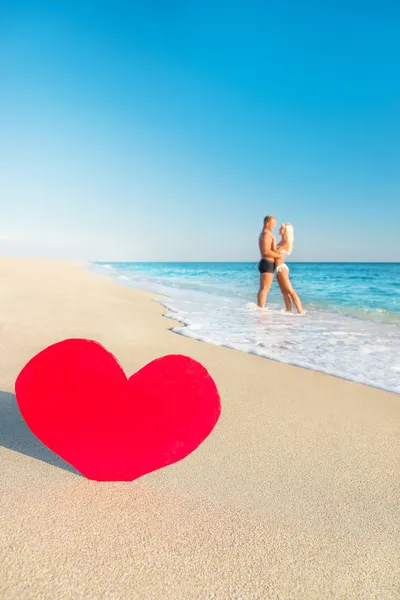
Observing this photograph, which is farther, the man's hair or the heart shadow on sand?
the man's hair

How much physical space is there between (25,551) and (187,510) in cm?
47

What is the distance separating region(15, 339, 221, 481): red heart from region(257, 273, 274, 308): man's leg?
6.78 metres

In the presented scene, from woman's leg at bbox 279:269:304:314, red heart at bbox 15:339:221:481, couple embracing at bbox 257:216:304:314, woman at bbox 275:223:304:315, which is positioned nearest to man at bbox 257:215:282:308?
couple embracing at bbox 257:216:304:314

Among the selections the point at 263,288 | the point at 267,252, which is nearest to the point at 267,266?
the point at 267,252

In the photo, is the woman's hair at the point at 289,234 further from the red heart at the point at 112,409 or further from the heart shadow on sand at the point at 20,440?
the red heart at the point at 112,409

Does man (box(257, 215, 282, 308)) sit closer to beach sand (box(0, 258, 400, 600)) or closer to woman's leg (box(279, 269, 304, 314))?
woman's leg (box(279, 269, 304, 314))

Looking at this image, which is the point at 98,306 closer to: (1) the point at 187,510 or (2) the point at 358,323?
(2) the point at 358,323

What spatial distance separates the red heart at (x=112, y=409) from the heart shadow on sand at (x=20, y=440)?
8.9 inches

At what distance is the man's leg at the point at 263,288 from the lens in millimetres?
8086

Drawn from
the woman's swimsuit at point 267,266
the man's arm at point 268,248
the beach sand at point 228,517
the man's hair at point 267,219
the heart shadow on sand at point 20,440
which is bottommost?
the beach sand at point 228,517

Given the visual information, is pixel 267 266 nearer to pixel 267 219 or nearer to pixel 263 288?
pixel 263 288

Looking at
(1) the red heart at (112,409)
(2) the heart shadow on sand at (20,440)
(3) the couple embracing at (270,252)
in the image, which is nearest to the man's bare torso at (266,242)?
(3) the couple embracing at (270,252)

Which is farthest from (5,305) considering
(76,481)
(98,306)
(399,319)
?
(399,319)

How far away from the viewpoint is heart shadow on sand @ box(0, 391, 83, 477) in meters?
1.55
